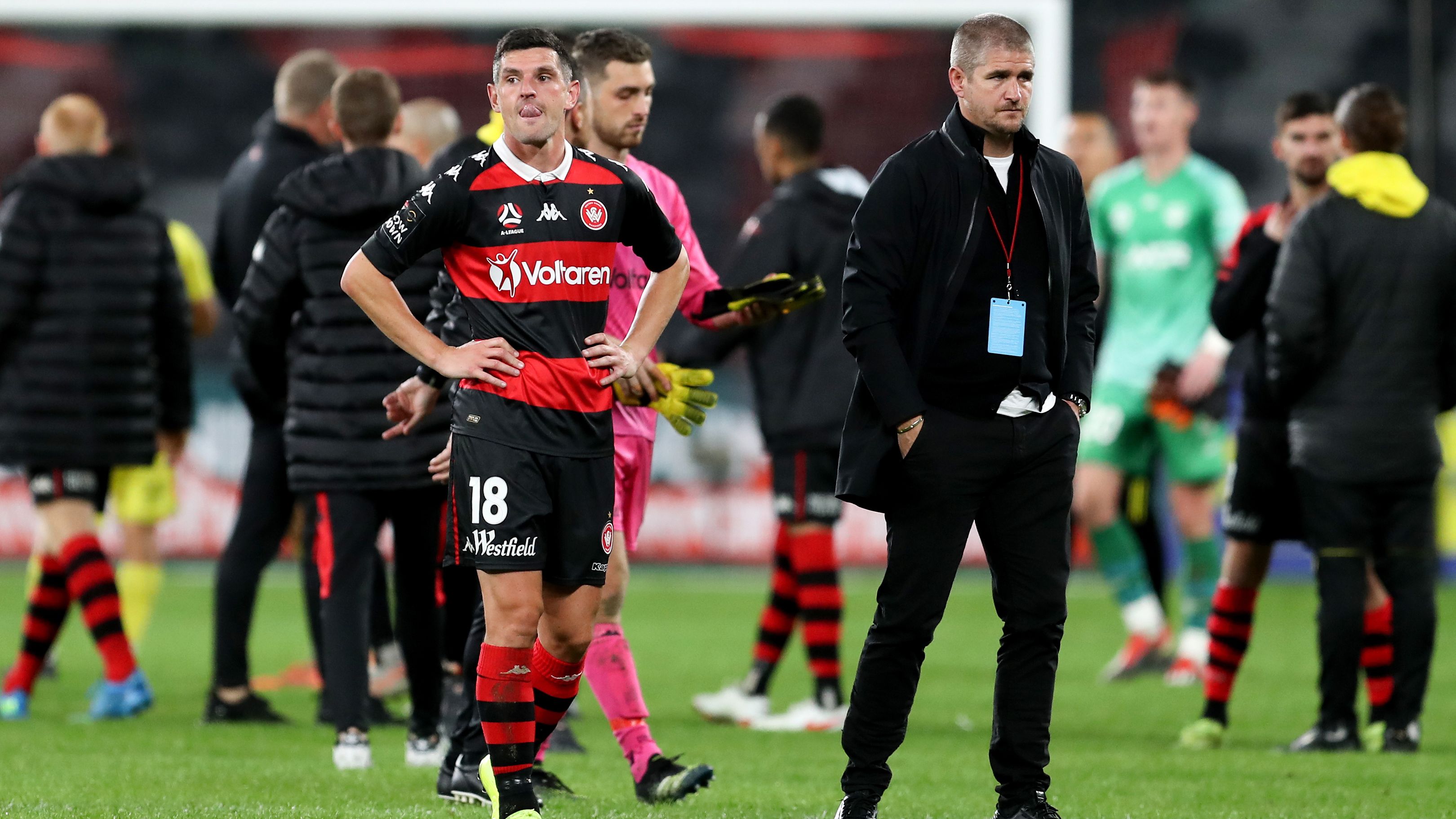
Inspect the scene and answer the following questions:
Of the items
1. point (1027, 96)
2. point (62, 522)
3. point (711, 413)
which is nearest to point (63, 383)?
point (62, 522)

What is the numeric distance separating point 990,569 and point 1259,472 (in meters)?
2.59

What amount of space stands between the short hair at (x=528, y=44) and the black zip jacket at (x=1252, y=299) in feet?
10.0

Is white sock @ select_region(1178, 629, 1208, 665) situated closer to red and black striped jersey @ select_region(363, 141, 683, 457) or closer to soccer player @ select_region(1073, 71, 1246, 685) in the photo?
soccer player @ select_region(1073, 71, 1246, 685)

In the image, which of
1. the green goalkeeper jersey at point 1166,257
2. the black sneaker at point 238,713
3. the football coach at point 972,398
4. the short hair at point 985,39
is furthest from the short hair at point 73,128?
the green goalkeeper jersey at point 1166,257

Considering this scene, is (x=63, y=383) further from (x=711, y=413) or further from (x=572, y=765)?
(x=711, y=413)

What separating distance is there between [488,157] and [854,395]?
1.05 meters

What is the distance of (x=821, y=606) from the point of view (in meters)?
7.52

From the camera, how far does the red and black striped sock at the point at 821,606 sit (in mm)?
7438

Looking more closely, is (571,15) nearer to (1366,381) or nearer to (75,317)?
(75,317)

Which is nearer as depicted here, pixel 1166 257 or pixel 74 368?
pixel 74 368

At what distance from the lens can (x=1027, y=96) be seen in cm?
449

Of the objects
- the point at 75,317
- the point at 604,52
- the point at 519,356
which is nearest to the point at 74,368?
the point at 75,317

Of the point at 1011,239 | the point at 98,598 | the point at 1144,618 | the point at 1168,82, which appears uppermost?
the point at 1168,82

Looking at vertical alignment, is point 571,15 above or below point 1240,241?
above
